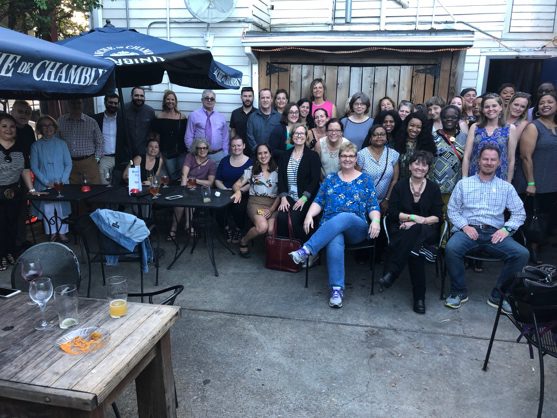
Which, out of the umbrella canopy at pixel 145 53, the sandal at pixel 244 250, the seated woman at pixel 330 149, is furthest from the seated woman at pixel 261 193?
the umbrella canopy at pixel 145 53

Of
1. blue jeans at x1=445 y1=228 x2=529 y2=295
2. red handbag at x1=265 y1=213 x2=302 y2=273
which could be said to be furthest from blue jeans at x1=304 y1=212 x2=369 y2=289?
blue jeans at x1=445 y1=228 x2=529 y2=295

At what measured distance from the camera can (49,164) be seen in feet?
15.3

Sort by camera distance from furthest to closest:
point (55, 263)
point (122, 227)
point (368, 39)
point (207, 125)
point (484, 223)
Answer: point (368, 39) → point (207, 125) → point (484, 223) → point (122, 227) → point (55, 263)

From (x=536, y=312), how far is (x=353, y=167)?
2003 millimetres

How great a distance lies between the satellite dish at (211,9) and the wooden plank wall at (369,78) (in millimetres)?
787

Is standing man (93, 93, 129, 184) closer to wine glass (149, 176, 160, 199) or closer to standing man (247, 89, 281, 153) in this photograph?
wine glass (149, 176, 160, 199)

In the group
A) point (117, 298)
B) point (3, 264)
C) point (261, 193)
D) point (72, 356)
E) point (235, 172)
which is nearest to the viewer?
point (72, 356)

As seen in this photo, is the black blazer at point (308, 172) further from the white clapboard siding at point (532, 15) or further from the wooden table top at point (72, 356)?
the white clapboard siding at point (532, 15)

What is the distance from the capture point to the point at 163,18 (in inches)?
257

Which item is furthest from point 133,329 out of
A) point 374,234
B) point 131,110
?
point 131,110

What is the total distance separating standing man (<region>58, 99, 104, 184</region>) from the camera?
508 cm

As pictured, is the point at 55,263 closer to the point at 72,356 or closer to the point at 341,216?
the point at 72,356

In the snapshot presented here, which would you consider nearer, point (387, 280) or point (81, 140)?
point (387, 280)

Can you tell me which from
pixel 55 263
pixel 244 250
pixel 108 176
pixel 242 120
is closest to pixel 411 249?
pixel 244 250
